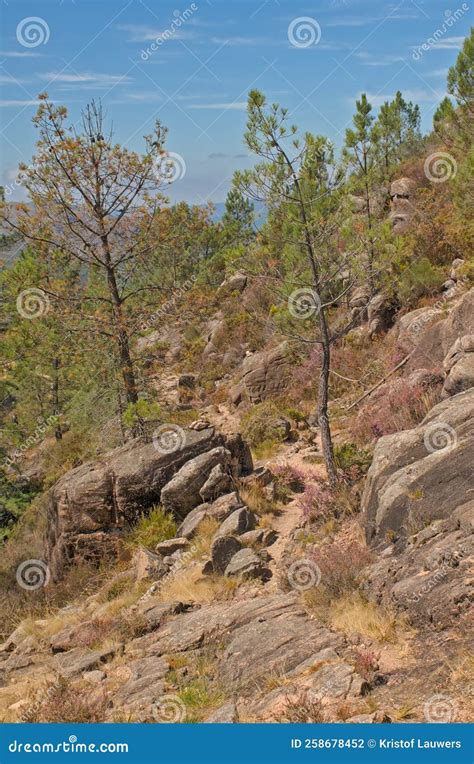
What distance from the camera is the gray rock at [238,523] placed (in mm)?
11203

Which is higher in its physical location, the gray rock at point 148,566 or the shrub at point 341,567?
the gray rock at point 148,566

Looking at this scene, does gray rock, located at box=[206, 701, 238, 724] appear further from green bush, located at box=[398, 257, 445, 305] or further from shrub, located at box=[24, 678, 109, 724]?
green bush, located at box=[398, 257, 445, 305]

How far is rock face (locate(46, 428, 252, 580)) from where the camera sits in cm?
1278

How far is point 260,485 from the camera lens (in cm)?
1334

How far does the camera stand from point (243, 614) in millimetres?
8391

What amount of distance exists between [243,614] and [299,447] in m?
8.15

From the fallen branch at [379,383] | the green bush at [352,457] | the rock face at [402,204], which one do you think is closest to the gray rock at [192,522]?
the green bush at [352,457]

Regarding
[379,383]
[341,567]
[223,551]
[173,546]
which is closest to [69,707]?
[341,567]

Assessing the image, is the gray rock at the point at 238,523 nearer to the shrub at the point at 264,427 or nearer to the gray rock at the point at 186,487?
the gray rock at the point at 186,487

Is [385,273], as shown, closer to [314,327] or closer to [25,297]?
[314,327]

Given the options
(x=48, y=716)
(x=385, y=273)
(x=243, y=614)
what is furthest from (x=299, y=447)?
A: (x=48, y=716)

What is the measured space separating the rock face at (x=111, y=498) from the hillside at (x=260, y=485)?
0.05 metres

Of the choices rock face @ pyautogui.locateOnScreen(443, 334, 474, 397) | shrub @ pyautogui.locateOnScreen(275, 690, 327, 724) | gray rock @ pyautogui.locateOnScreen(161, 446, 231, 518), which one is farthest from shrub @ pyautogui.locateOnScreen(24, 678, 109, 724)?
rock face @ pyautogui.locateOnScreen(443, 334, 474, 397)

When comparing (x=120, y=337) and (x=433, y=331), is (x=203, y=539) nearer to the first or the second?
(x=120, y=337)
